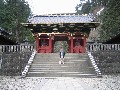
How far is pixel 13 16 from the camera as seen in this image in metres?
49.0

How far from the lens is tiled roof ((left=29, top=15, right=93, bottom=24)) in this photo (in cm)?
3612

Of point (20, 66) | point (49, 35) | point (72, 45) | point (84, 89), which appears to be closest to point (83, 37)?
point (72, 45)

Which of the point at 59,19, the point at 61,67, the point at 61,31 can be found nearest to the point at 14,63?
the point at 61,67

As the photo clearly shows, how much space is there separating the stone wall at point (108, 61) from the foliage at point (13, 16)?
857 inches

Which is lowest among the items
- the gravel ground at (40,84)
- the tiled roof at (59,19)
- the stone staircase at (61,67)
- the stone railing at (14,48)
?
the gravel ground at (40,84)

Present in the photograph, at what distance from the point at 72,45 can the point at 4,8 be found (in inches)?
684

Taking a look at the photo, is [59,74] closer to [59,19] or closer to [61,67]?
[61,67]

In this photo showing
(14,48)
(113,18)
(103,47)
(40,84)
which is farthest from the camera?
(113,18)

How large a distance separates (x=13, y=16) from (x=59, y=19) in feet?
42.7

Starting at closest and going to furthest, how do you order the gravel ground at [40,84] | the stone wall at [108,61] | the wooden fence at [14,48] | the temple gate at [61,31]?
the gravel ground at [40,84] < the stone wall at [108,61] < the wooden fence at [14,48] < the temple gate at [61,31]

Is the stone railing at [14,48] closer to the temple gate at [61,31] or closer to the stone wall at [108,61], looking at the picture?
the temple gate at [61,31]

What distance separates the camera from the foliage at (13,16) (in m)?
48.3

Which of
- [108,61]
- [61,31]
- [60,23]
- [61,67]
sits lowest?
[61,67]

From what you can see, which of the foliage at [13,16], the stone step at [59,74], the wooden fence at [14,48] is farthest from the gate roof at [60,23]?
the stone step at [59,74]
